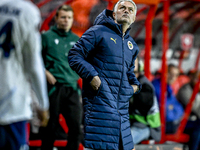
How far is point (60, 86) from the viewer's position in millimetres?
3898

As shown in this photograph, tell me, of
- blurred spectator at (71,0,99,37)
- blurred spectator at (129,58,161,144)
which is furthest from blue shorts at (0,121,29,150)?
blurred spectator at (71,0,99,37)

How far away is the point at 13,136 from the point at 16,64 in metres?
0.39

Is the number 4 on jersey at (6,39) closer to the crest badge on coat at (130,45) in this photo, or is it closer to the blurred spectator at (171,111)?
the crest badge on coat at (130,45)

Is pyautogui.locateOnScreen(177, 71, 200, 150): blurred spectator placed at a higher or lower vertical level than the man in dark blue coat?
lower

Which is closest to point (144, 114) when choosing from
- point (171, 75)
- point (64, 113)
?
point (64, 113)

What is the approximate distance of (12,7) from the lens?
199 cm

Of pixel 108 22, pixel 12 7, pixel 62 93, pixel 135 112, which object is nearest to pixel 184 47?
pixel 135 112

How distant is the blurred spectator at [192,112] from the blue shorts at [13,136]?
3.50 metres

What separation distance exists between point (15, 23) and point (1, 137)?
0.62 m

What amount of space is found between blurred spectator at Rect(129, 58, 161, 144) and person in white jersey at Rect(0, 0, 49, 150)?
2.26 m

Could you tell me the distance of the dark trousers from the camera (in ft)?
12.6

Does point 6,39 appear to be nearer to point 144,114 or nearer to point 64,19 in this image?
point 64,19

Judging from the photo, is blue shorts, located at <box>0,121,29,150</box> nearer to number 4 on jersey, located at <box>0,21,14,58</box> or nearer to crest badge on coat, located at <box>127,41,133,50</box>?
number 4 on jersey, located at <box>0,21,14,58</box>

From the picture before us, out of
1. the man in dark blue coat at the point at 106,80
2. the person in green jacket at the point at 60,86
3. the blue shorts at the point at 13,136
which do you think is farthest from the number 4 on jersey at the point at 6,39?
the person in green jacket at the point at 60,86
